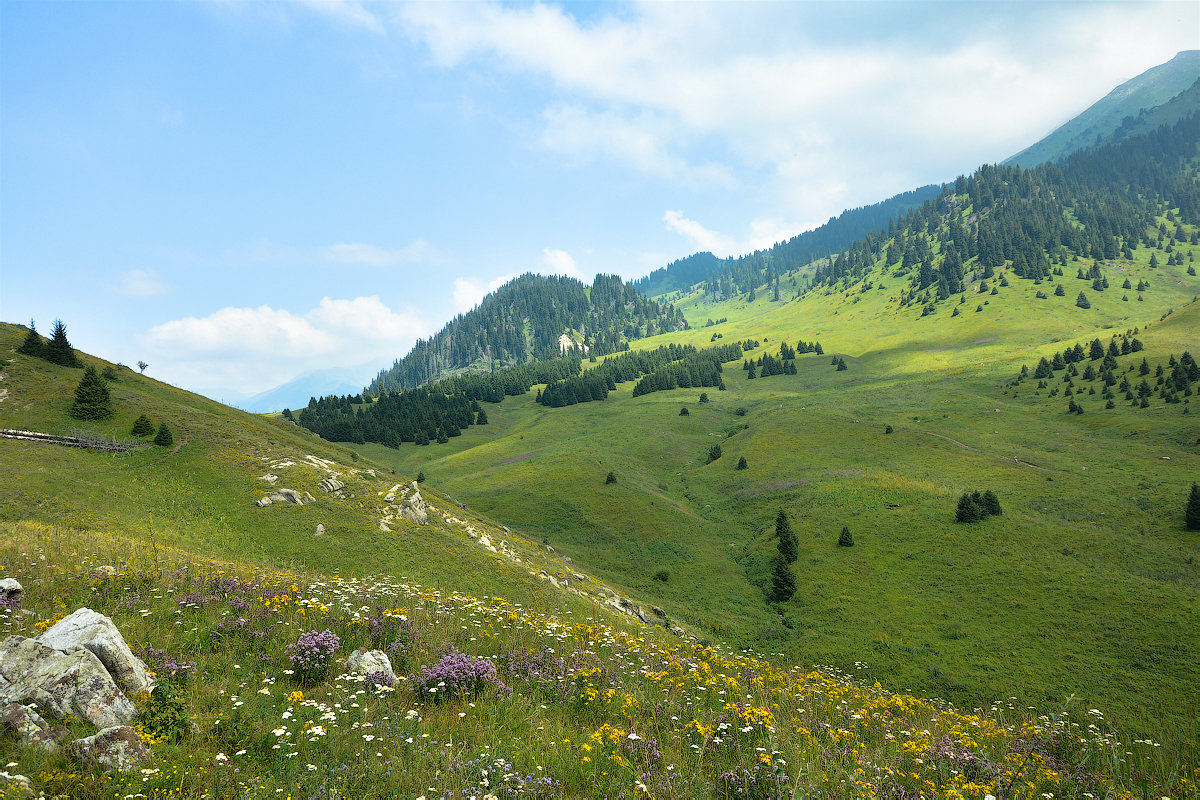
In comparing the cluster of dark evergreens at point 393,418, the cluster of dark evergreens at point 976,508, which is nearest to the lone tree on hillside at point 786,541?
the cluster of dark evergreens at point 976,508

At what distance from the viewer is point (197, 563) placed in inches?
601

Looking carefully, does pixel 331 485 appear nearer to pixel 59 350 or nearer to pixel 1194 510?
pixel 59 350

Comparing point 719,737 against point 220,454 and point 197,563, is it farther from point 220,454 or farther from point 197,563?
point 220,454

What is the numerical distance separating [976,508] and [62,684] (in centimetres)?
6443

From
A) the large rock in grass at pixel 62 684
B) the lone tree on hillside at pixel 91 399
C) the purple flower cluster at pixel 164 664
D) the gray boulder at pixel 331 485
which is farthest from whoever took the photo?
the lone tree on hillside at pixel 91 399

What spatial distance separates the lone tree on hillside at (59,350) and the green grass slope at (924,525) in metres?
44.6

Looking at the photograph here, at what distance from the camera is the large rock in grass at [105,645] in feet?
22.3

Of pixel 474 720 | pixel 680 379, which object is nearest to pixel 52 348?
pixel 474 720

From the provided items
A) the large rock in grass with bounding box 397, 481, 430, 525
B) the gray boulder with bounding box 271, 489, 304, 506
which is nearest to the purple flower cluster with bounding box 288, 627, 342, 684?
the gray boulder with bounding box 271, 489, 304, 506

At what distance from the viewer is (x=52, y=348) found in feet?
143

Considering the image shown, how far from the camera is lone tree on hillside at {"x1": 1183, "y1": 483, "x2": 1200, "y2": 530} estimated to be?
44.7 m

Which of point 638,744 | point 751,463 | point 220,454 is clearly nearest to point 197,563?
point 638,744

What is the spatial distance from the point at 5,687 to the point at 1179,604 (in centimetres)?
5609

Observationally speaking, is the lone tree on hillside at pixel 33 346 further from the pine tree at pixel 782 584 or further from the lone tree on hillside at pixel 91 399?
the pine tree at pixel 782 584
